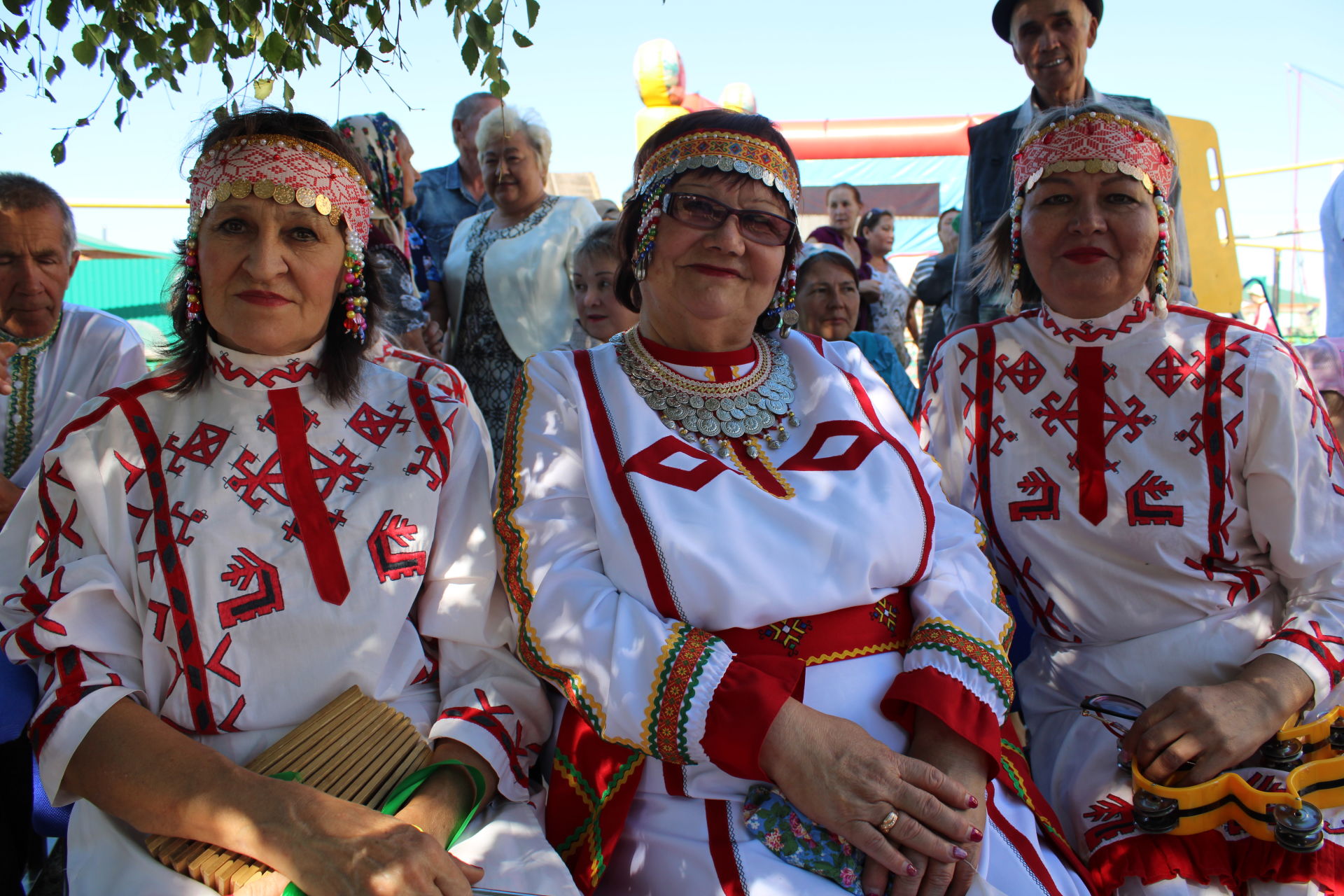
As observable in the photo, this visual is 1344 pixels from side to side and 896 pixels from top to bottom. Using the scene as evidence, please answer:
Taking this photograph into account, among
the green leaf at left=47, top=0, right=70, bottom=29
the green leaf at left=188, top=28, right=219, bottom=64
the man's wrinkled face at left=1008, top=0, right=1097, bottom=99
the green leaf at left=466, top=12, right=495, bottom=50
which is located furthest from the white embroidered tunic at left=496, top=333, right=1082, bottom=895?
the man's wrinkled face at left=1008, top=0, right=1097, bottom=99

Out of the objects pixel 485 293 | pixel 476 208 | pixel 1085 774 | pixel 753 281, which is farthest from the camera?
pixel 476 208

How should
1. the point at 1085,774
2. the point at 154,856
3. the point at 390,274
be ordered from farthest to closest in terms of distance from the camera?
the point at 390,274 → the point at 1085,774 → the point at 154,856

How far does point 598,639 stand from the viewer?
1884 mm

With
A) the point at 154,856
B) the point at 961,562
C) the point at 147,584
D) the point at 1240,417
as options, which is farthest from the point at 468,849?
the point at 1240,417

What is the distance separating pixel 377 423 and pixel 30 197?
6.68ft

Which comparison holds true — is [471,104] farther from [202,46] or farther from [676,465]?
[676,465]

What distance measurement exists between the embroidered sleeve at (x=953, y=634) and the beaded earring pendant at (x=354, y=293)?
4.23ft

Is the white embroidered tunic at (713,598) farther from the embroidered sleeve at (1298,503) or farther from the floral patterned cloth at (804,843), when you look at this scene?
the embroidered sleeve at (1298,503)

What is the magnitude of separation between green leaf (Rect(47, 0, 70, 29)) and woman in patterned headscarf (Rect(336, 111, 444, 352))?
1.33 m

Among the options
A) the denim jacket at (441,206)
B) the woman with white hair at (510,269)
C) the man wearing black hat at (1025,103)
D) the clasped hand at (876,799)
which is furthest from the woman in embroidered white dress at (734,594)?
the denim jacket at (441,206)

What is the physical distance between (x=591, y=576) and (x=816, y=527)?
0.47 metres

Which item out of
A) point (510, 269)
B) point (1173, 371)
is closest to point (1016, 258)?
point (1173, 371)

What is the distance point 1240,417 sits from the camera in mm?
2297

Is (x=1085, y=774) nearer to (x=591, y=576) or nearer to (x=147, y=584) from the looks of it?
(x=591, y=576)
